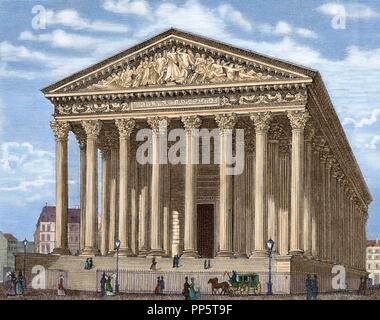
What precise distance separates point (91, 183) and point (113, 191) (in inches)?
186

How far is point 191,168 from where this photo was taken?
49.0 meters

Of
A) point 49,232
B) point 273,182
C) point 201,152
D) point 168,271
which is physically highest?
point 201,152

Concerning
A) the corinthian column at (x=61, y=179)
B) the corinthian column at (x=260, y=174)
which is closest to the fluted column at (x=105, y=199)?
the corinthian column at (x=61, y=179)

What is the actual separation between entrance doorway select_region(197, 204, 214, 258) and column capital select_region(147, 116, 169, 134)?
27.1 ft

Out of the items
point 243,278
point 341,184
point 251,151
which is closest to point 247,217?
point 251,151

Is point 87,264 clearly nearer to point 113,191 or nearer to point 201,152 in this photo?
point 113,191

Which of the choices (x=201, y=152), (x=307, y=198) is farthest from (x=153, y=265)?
(x=307, y=198)

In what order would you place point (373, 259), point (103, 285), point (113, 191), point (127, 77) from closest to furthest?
1. point (103, 285)
2. point (127, 77)
3. point (113, 191)
4. point (373, 259)

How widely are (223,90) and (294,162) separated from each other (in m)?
5.78

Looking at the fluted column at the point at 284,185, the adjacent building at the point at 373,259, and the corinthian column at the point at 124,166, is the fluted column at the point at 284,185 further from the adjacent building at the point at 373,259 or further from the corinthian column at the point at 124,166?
the adjacent building at the point at 373,259

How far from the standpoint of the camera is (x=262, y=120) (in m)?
47.8

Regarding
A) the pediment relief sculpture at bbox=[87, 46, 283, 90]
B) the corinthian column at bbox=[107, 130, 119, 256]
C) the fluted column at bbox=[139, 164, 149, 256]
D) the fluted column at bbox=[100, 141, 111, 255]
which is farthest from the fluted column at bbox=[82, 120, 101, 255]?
the corinthian column at bbox=[107, 130, 119, 256]

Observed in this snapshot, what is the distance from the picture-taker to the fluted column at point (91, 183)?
167 ft
